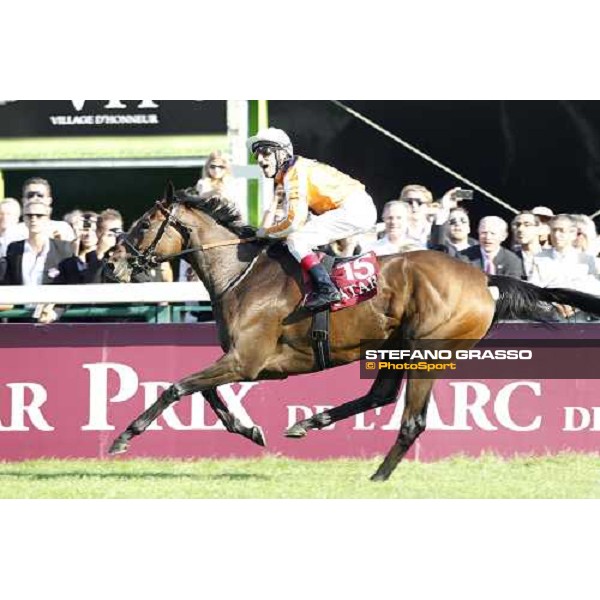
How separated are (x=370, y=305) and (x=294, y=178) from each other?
2.90 feet

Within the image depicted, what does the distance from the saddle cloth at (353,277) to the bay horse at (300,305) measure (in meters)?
0.06

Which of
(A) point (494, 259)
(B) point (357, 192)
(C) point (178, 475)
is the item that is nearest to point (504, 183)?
(A) point (494, 259)

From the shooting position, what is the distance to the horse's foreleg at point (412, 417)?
8.53 meters

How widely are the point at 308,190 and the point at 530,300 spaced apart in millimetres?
1502

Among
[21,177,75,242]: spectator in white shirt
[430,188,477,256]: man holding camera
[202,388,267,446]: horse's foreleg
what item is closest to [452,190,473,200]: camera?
[430,188,477,256]: man holding camera

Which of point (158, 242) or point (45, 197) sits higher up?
point (45, 197)

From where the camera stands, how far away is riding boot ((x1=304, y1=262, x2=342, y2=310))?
835 centimetres

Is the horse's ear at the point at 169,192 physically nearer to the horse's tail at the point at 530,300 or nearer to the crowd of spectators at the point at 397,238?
the crowd of spectators at the point at 397,238

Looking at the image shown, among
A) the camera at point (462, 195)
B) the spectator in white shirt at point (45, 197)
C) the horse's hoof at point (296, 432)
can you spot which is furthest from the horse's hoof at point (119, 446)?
the camera at point (462, 195)

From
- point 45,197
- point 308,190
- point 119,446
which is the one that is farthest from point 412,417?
point 45,197

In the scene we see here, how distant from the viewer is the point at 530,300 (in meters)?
8.65

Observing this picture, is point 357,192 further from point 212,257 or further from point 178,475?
point 178,475

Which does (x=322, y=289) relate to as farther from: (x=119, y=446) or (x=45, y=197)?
(x=45, y=197)

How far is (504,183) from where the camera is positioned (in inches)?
374
